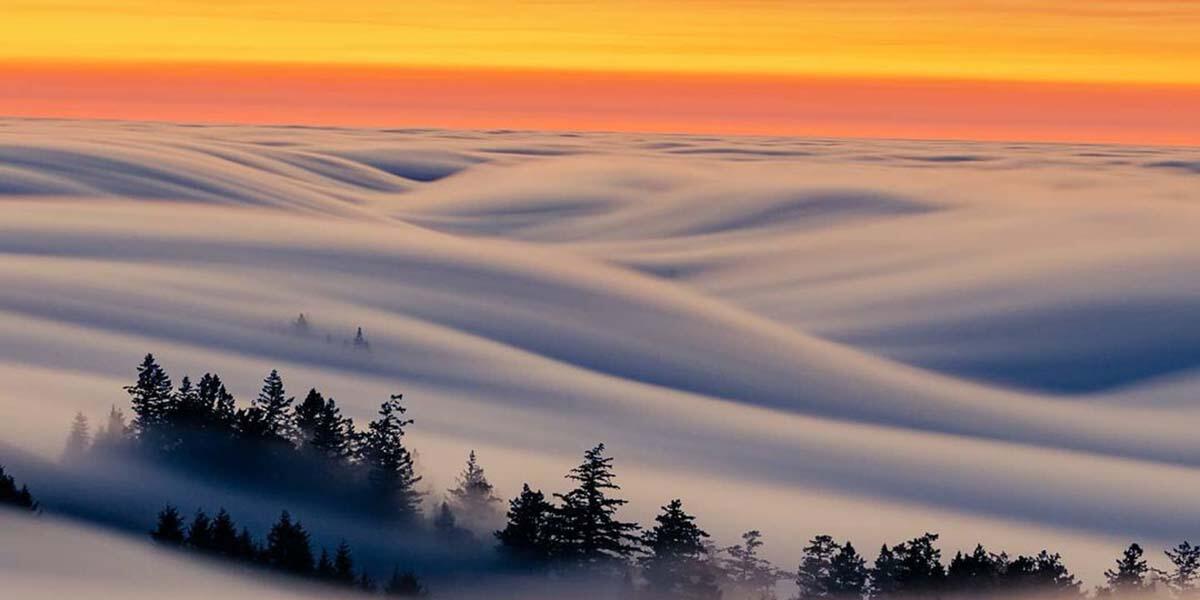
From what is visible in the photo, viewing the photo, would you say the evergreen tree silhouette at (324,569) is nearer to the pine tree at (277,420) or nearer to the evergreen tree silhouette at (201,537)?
the evergreen tree silhouette at (201,537)

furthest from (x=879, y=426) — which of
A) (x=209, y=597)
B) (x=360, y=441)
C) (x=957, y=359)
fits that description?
(x=209, y=597)

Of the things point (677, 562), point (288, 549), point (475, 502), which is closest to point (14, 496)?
point (288, 549)

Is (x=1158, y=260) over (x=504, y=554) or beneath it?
over

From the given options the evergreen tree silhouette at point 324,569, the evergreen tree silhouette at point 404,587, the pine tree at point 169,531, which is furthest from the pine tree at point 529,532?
the pine tree at point 169,531

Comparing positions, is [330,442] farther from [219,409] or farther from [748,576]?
[748,576]

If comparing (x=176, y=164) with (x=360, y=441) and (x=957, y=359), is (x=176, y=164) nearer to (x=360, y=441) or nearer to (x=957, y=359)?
(x=957, y=359)
